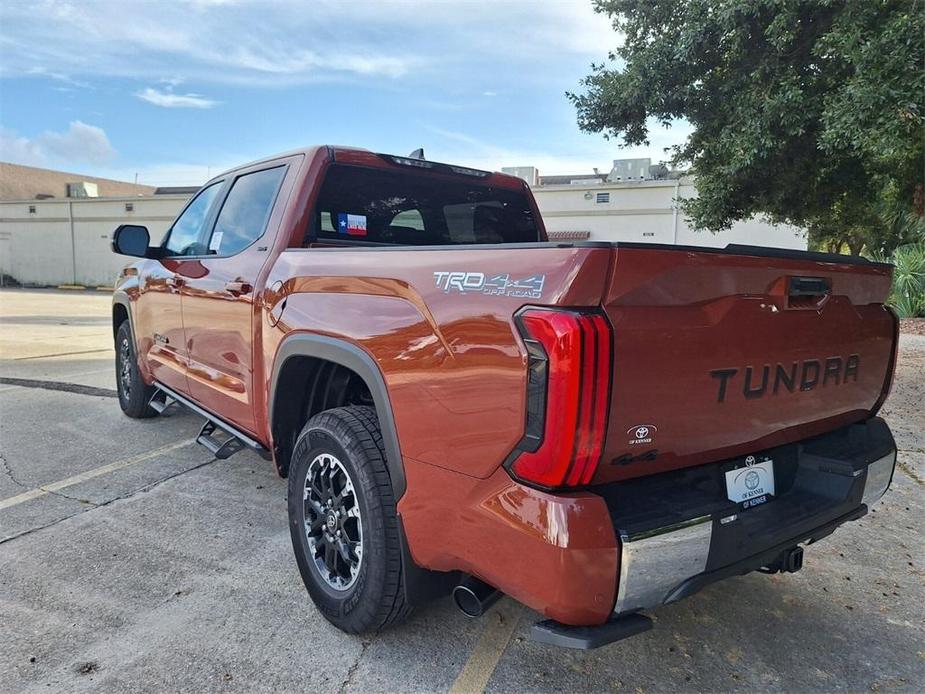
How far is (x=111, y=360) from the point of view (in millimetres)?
9500

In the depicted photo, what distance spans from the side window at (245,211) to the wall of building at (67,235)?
3233cm

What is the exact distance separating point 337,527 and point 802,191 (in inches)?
378

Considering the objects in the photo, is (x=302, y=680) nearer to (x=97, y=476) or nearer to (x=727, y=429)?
(x=727, y=429)

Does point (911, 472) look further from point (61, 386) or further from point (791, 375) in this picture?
point (61, 386)

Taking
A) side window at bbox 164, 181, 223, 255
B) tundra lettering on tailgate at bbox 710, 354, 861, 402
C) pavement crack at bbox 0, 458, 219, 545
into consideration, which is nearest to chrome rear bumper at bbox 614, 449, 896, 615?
tundra lettering on tailgate at bbox 710, 354, 861, 402

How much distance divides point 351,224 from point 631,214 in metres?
21.4

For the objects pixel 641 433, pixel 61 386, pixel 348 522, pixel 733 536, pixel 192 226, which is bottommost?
pixel 61 386

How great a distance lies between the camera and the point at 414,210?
3.63 meters

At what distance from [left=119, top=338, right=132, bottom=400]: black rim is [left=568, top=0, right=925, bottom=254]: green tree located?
7308mm

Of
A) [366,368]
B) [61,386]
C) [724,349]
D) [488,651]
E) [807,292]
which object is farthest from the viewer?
[61,386]

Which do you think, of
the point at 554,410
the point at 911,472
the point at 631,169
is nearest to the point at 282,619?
the point at 554,410

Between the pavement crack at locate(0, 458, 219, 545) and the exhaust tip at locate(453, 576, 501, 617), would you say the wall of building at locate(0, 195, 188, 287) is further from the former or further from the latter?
the exhaust tip at locate(453, 576, 501, 617)

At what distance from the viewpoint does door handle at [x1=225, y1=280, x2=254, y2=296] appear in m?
3.26

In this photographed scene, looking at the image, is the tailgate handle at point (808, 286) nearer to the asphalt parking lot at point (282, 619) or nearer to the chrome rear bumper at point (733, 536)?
the chrome rear bumper at point (733, 536)
